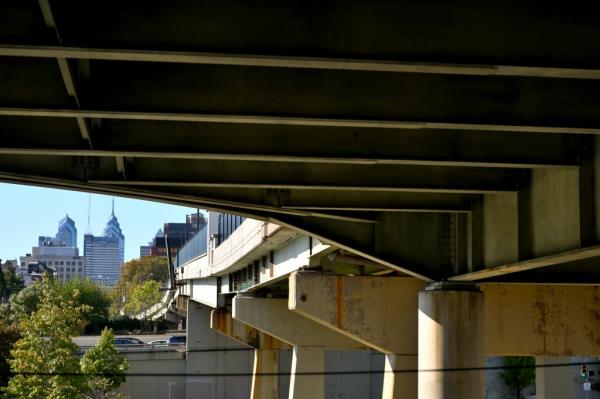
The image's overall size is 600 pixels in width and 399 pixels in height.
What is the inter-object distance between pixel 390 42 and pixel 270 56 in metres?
1.02

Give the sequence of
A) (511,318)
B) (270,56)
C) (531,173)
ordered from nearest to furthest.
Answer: (270,56) → (531,173) → (511,318)

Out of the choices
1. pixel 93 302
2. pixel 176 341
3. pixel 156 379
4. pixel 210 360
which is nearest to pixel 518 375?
pixel 210 360

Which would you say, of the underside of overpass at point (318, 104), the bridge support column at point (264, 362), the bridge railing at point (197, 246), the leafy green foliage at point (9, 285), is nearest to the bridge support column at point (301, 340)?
the bridge support column at point (264, 362)

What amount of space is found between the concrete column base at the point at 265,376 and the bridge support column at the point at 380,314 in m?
27.5

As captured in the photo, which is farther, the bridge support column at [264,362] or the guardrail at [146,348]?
the guardrail at [146,348]

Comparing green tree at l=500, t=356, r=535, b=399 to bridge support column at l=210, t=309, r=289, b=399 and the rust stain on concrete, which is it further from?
the rust stain on concrete

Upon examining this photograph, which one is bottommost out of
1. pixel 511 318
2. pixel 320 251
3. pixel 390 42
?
pixel 511 318

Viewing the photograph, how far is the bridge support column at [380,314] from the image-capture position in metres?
19.3

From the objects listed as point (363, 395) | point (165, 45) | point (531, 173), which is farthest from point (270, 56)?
point (363, 395)

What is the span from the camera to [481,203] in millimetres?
15047

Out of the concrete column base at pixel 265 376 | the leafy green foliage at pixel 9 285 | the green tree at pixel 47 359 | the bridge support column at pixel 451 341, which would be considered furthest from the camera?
the leafy green foliage at pixel 9 285

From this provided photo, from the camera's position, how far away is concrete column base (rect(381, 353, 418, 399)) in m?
19.3

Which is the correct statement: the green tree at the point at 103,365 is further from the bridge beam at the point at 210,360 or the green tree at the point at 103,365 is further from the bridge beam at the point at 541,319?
the bridge beam at the point at 541,319

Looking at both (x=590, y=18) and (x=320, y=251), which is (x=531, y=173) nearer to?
(x=590, y=18)
